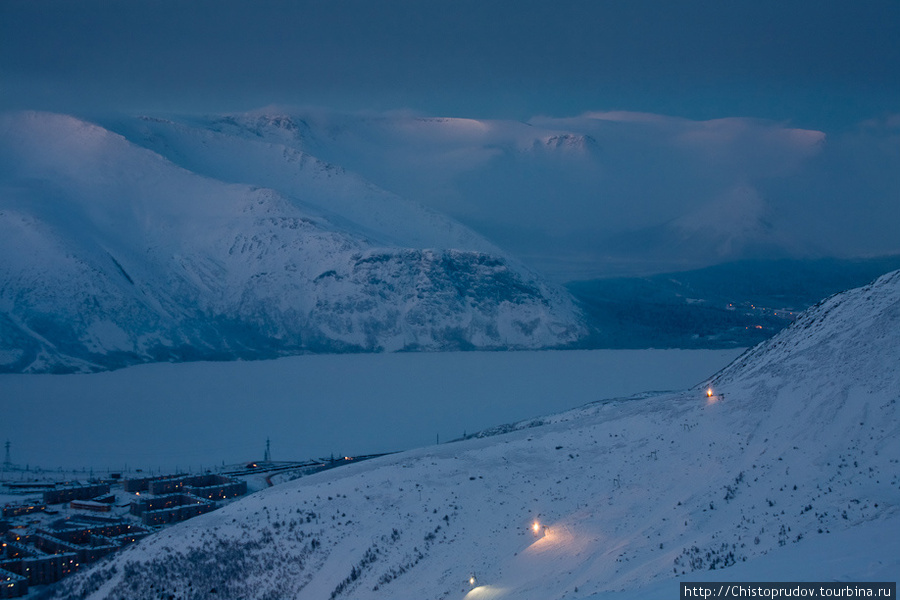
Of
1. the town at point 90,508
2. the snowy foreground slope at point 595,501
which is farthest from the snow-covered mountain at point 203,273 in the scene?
the snowy foreground slope at point 595,501

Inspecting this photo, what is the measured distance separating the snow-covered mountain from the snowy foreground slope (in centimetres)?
8163

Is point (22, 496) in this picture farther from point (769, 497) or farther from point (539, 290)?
point (539, 290)

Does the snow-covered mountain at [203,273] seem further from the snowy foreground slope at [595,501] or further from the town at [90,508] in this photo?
the snowy foreground slope at [595,501]

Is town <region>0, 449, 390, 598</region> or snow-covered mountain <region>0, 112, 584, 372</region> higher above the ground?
snow-covered mountain <region>0, 112, 584, 372</region>

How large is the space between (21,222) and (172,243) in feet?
84.1

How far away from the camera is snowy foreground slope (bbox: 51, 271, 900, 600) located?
2492 centimetres

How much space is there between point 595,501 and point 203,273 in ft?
383

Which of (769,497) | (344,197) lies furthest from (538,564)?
(344,197)

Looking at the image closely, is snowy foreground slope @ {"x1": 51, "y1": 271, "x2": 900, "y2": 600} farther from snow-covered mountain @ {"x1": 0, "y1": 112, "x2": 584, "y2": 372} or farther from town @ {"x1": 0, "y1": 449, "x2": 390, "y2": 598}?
snow-covered mountain @ {"x1": 0, "y1": 112, "x2": 584, "y2": 372}

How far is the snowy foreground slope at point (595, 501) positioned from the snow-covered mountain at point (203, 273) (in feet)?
268

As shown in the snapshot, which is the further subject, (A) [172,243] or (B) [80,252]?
(A) [172,243]

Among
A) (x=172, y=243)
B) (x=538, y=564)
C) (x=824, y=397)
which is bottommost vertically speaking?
(x=538, y=564)

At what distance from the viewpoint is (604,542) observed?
2706 centimetres

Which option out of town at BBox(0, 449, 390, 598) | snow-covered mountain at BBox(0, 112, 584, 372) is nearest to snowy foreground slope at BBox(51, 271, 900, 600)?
town at BBox(0, 449, 390, 598)
